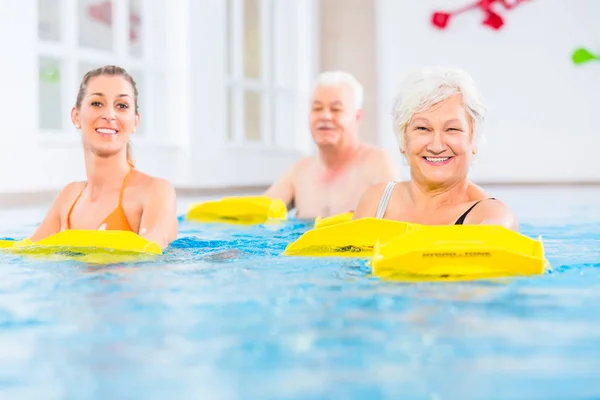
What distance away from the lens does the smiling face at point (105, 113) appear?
9.99 feet

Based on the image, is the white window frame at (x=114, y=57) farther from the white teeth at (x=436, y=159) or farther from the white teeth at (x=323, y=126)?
the white teeth at (x=436, y=159)

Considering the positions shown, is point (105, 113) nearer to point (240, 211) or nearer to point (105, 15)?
point (240, 211)

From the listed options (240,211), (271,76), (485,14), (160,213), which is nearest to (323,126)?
(240,211)

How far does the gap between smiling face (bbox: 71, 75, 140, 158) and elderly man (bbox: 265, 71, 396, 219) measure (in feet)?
4.47

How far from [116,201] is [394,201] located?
915 mm

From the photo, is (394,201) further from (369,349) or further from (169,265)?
(369,349)

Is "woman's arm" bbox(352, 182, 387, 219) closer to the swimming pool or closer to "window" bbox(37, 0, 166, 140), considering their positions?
the swimming pool

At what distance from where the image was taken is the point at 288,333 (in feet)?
5.33

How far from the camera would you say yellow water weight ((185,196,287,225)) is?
449 centimetres

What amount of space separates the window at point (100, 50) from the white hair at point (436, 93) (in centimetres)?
389

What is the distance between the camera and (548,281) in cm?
223

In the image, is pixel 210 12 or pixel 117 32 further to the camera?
pixel 210 12

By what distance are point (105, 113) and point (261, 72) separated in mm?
6312

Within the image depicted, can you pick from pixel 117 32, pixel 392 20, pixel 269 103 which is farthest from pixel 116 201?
pixel 392 20
